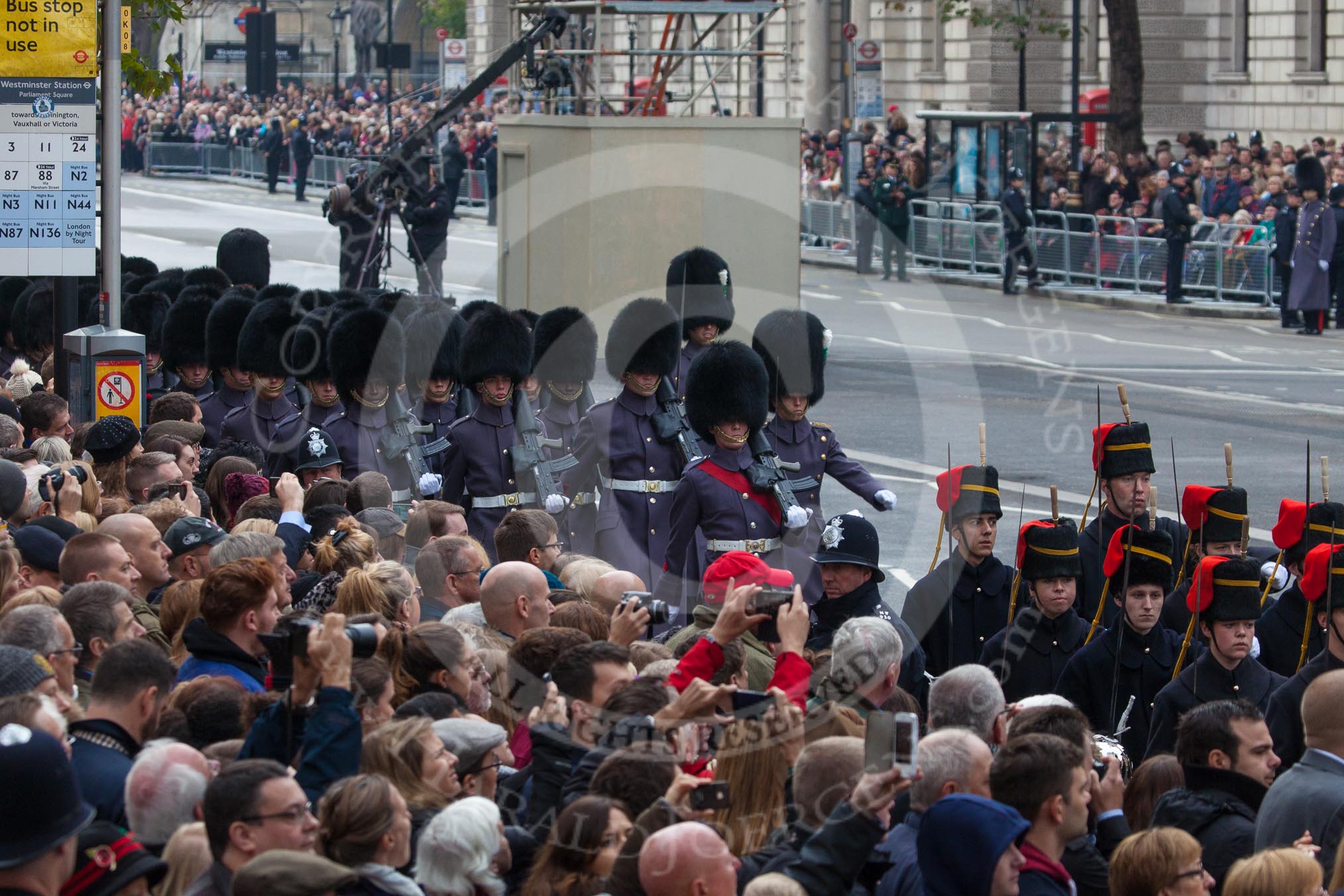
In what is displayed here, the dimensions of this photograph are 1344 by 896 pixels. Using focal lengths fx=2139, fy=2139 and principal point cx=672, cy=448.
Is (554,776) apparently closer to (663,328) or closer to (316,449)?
(316,449)

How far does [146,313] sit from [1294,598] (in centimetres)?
734

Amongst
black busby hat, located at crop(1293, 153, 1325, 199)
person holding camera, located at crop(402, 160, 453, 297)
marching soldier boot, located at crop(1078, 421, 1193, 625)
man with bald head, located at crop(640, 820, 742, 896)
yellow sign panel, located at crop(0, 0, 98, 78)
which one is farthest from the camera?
person holding camera, located at crop(402, 160, 453, 297)

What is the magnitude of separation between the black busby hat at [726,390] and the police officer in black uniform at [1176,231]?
1422 centimetres

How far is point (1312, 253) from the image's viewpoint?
787 inches

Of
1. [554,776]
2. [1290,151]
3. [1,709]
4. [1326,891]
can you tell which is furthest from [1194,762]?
[1290,151]

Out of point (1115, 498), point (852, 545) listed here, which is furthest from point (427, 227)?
point (852, 545)

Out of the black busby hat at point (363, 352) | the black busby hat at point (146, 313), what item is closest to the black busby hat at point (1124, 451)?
the black busby hat at point (363, 352)

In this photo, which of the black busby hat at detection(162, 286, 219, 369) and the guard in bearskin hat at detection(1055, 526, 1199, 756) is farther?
the black busby hat at detection(162, 286, 219, 369)

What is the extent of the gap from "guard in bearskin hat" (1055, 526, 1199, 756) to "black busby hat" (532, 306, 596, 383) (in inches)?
170

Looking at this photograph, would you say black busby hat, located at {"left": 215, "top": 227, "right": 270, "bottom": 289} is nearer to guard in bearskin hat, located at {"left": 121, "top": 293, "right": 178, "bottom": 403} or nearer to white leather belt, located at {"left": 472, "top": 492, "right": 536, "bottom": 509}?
guard in bearskin hat, located at {"left": 121, "top": 293, "right": 178, "bottom": 403}

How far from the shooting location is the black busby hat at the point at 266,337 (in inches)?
415

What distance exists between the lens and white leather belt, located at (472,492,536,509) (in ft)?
30.9

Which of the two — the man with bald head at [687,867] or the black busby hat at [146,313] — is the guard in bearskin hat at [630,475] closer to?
the black busby hat at [146,313]

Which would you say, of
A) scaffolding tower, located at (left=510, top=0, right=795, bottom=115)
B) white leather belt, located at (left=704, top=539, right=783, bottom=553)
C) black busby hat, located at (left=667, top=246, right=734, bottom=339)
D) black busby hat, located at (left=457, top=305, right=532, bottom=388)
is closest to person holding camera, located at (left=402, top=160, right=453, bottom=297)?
scaffolding tower, located at (left=510, top=0, right=795, bottom=115)
